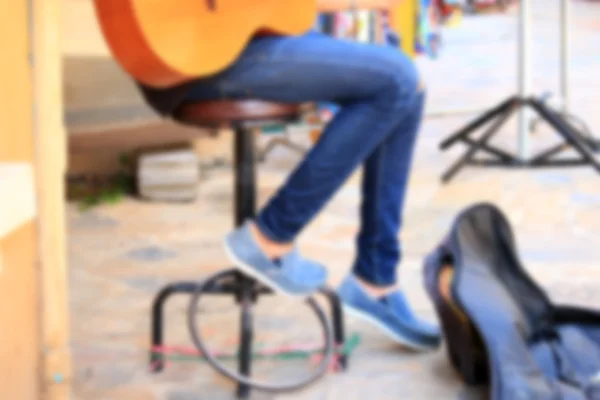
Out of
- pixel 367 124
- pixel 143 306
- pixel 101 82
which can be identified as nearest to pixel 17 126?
pixel 367 124

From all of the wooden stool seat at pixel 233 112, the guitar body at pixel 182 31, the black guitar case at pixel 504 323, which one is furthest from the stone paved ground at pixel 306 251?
the guitar body at pixel 182 31

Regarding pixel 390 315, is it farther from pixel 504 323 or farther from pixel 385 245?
pixel 504 323

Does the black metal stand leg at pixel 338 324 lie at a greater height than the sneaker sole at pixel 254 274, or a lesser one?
lesser

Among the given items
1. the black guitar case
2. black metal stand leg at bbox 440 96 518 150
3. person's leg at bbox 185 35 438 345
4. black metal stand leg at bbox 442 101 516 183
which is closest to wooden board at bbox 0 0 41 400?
person's leg at bbox 185 35 438 345

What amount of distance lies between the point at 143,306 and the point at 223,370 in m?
0.61

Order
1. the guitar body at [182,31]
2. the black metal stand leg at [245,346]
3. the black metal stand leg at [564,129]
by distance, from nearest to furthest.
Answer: the guitar body at [182,31]
the black metal stand leg at [245,346]
the black metal stand leg at [564,129]

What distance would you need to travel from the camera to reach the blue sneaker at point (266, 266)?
1.53 metres

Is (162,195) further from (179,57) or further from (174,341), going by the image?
(179,57)

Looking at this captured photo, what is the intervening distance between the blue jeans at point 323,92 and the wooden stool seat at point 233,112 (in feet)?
0.04

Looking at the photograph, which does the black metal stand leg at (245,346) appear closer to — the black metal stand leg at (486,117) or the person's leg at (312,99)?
the person's leg at (312,99)

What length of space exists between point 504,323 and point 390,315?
0.27 metres

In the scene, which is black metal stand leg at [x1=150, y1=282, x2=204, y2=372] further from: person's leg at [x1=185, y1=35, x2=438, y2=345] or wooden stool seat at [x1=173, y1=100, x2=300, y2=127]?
wooden stool seat at [x1=173, y1=100, x2=300, y2=127]

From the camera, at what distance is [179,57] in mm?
1377

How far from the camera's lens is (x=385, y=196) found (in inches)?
66.1
